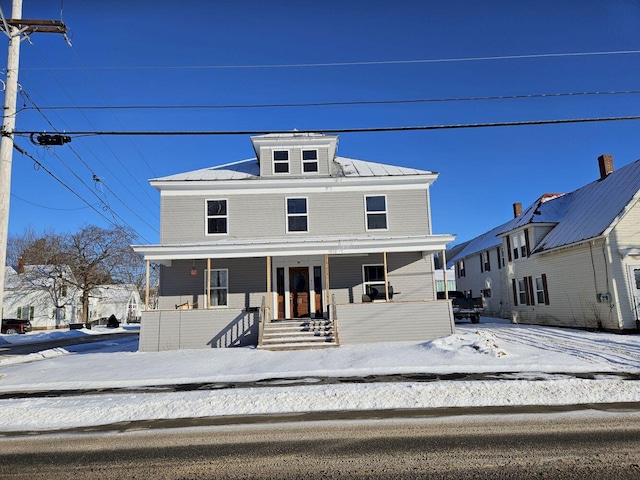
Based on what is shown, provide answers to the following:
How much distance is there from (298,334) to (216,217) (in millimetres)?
6205

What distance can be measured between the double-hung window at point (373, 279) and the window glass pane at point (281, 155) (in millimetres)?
5806

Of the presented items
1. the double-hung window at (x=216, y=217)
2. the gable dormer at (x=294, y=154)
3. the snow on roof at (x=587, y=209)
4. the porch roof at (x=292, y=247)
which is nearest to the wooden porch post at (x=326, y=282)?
the porch roof at (x=292, y=247)

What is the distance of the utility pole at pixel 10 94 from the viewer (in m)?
10.8

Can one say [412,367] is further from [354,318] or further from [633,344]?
[633,344]

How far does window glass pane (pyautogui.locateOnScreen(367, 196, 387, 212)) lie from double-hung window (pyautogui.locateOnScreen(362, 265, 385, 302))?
2.41 metres

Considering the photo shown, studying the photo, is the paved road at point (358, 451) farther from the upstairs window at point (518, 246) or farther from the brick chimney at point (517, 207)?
the brick chimney at point (517, 207)

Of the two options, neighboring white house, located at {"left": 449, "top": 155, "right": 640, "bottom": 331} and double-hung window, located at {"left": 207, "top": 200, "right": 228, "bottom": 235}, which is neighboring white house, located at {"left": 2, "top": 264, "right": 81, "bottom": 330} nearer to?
double-hung window, located at {"left": 207, "top": 200, "right": 228, "bottom": 235}

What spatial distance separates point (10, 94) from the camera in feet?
36.6

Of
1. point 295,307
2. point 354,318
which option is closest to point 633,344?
point 354,318

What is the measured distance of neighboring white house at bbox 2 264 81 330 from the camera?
134 feet

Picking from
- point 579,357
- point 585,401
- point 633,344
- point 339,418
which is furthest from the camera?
point 633,344

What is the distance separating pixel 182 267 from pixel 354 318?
7.28 meters

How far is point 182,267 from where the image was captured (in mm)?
16844

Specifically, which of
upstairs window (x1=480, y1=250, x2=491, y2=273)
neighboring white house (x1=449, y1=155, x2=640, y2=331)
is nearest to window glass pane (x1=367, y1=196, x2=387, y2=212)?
neighboring white house (x1=449, y1=155, x2=640, y2=331)
